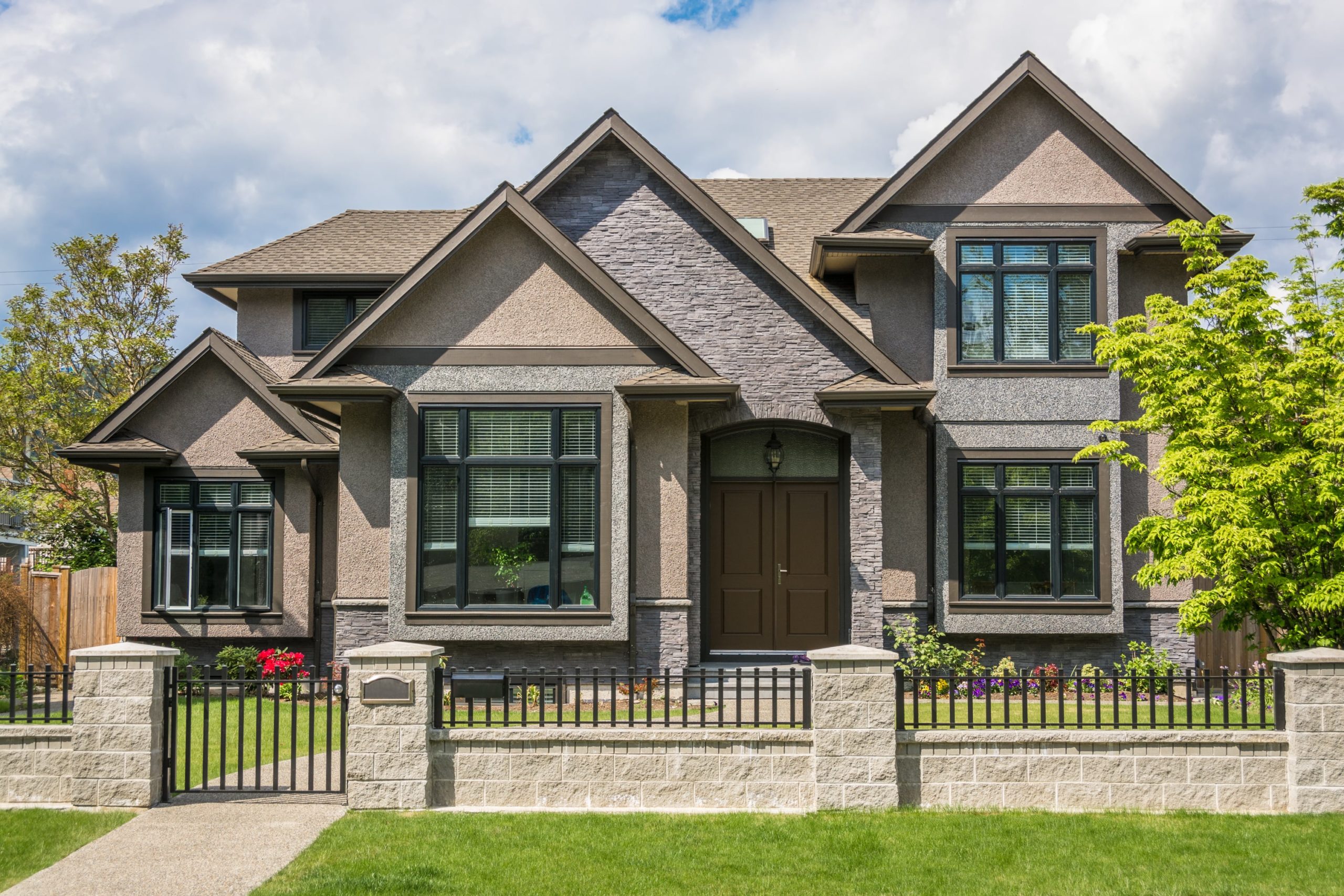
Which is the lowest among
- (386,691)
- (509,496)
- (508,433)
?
(386,691)

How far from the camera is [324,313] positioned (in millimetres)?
17141

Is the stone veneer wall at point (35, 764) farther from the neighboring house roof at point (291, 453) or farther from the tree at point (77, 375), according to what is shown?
the tree at point (77, 375)

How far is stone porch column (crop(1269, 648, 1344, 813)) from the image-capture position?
830 centimetres

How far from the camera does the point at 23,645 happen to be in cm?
1698

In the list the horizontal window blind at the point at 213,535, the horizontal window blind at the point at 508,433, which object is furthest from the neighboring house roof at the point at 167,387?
the horizontal window blind at the point at 508,433

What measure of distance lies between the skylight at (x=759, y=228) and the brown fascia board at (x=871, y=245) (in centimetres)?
219

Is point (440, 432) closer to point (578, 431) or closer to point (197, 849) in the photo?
point (578, 431)

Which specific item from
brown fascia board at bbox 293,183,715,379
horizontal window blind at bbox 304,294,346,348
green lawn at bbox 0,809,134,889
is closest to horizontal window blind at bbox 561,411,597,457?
brown fascia board at bbox 293,183,715,379

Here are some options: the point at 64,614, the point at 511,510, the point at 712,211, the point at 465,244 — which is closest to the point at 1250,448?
the point at 712,211

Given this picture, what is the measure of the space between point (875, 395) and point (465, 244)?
5316 millimetres

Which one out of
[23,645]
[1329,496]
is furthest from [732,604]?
[23,645]

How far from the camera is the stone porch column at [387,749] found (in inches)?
324

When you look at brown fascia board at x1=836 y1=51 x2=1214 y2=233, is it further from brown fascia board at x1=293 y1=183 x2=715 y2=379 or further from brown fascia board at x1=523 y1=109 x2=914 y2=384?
brown fascia board at x1=293 y1=183 x2=715 y2=379

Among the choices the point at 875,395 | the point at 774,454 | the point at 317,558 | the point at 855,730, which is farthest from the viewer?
the point at 317,558
